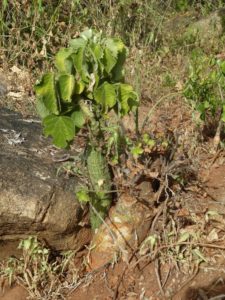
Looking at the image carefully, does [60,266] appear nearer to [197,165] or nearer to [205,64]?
[197,165]

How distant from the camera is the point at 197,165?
303 cm

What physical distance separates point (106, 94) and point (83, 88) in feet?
0.37

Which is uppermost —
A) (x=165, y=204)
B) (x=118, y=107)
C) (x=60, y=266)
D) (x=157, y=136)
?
(x=118, y=107)

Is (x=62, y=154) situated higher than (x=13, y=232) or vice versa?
(x=62, y=154)

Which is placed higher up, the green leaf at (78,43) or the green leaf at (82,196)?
the green leaf at (78,43)

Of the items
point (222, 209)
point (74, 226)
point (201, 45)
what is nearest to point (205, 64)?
point (201, 45)

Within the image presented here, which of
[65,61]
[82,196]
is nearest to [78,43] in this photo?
[65,61]

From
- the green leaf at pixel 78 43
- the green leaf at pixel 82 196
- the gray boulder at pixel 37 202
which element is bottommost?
the gray boulder at pixel 37 202

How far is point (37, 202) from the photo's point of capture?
8.34ft

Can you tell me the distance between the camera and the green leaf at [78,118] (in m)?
2.36

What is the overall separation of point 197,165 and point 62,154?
83 centimetres

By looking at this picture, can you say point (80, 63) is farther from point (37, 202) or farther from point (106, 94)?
point (37, 202)

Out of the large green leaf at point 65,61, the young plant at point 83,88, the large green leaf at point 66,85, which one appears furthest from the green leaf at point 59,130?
the large green leaf at point 65,61

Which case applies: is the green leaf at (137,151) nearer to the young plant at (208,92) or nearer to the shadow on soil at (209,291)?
the young plant at (208,92)
